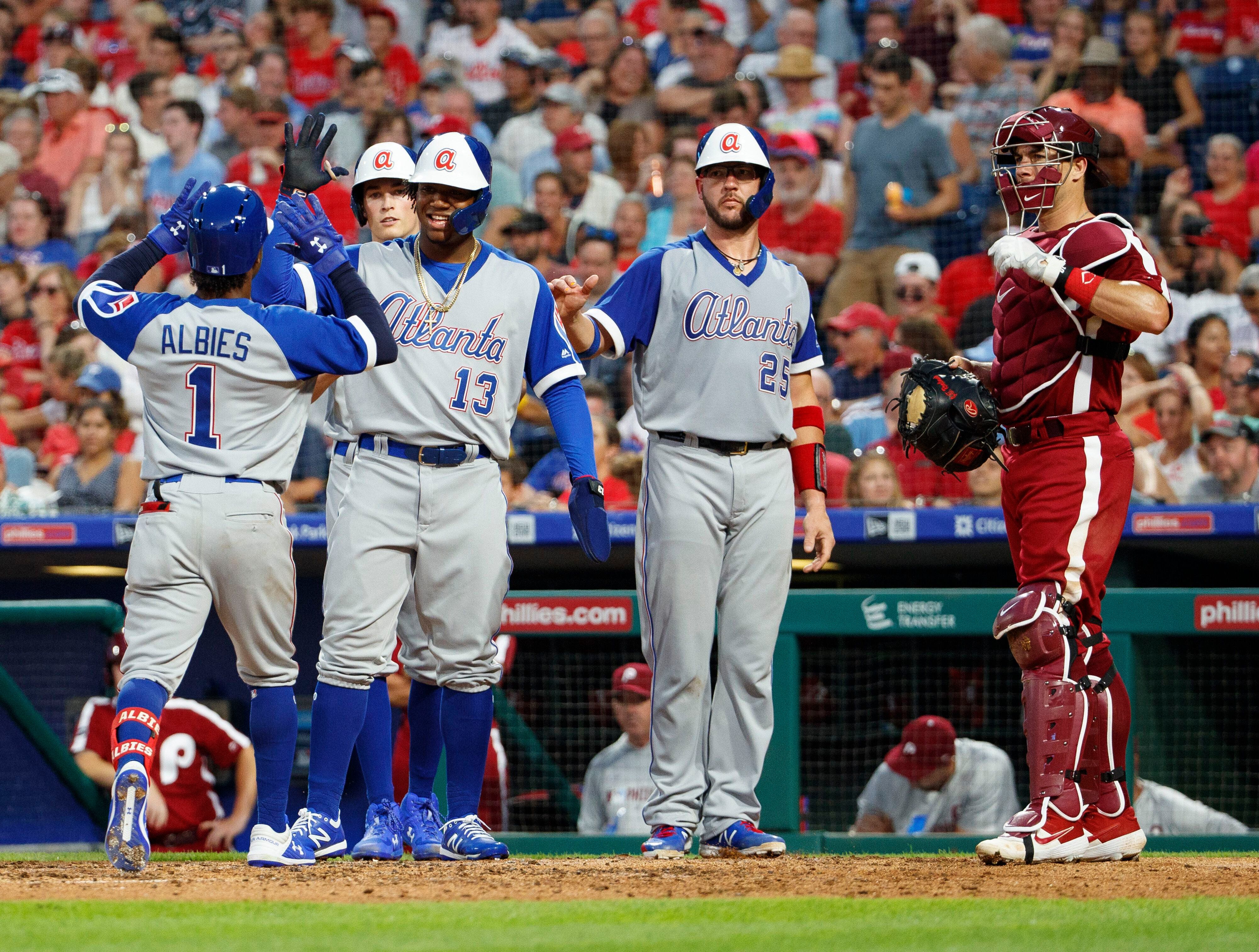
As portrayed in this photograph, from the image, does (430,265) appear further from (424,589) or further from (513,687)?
(513,687)

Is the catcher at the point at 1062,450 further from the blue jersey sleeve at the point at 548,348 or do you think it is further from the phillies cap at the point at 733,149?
the blue jersey sleeve at the point at 548,348

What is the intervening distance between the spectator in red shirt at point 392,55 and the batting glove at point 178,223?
7.29 meters

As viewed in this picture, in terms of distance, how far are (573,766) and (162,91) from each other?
706cm

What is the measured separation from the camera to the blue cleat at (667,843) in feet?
14.4

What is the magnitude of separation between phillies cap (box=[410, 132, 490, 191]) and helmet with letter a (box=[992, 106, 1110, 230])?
1.41 meters

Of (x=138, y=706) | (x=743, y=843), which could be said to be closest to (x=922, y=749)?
(x=743, y=843)

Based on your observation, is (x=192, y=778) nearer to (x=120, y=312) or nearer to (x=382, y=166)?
(x=382, y=166)

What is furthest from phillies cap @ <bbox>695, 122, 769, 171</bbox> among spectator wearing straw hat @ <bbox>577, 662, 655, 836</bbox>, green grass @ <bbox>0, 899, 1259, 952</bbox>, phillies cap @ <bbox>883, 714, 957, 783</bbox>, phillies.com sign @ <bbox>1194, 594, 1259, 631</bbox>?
phillies.com sign @ <bbox>1194, 594, 1259, 631</bbox>

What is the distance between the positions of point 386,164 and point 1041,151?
1976 mm

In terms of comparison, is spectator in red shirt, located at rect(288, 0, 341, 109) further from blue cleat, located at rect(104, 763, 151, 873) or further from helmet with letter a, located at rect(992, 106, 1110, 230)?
blue cleat, located at rect(104, 763, 151, 873)

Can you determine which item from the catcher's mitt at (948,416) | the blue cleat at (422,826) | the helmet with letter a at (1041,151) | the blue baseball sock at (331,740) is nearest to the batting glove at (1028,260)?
the helmet with letter a at (1041,151)

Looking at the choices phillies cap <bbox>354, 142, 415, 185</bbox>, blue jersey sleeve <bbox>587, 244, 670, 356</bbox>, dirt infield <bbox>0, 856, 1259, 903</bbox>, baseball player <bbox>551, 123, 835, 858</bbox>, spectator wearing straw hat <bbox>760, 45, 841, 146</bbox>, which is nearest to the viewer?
dirt infield <bbox>0, 856, 1259, 903</bbox>

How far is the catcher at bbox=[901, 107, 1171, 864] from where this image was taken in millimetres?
4066

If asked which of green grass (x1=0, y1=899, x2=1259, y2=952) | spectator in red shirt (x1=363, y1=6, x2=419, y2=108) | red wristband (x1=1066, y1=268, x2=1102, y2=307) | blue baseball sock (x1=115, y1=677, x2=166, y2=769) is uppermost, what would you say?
spectator in red shirt (x1=363, y1=6, x2=419, y2=108)
